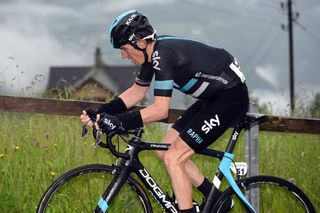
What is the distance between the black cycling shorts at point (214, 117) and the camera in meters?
4.96

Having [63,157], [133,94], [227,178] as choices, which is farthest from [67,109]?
[227,178]

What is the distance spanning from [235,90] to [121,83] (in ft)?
153

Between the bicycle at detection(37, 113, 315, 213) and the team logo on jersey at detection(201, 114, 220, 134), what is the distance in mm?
242

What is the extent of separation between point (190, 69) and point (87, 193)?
172 cm

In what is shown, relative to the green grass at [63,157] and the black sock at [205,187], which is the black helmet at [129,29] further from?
the green grass at [63,157]

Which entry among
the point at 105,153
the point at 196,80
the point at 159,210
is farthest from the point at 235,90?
the point at 105,153

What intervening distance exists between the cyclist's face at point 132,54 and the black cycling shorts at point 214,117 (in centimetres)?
64

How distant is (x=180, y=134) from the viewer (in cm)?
499

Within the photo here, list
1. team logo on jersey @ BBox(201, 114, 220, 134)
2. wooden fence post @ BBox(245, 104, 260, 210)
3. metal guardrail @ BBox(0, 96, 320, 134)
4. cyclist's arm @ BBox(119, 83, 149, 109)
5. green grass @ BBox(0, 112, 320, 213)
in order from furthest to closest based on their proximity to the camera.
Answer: green grass @ BBox(0, 112, 320, 213) < metal guardrail @ BBox(0, 96, 320, 134) < wooden fence post @ BBox(245, 104, 260, 210) < cyclist's arm @ BBox(119, 83, 149, 109) < team logo on jersey @ BBox(201, 114, 220, 134)

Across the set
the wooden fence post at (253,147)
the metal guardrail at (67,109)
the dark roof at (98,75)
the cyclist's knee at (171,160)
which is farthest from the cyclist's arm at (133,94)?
the dark roof at (98,75)

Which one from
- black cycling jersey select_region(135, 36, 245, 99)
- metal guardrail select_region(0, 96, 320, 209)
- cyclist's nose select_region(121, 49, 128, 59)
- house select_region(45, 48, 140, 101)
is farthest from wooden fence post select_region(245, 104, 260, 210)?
house select_region(45, 48, 140, 101)

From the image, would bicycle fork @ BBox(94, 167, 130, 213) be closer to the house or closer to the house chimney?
the house

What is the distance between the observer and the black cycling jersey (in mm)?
4793

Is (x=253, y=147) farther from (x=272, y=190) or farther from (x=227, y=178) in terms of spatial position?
(x=227, y=178)
